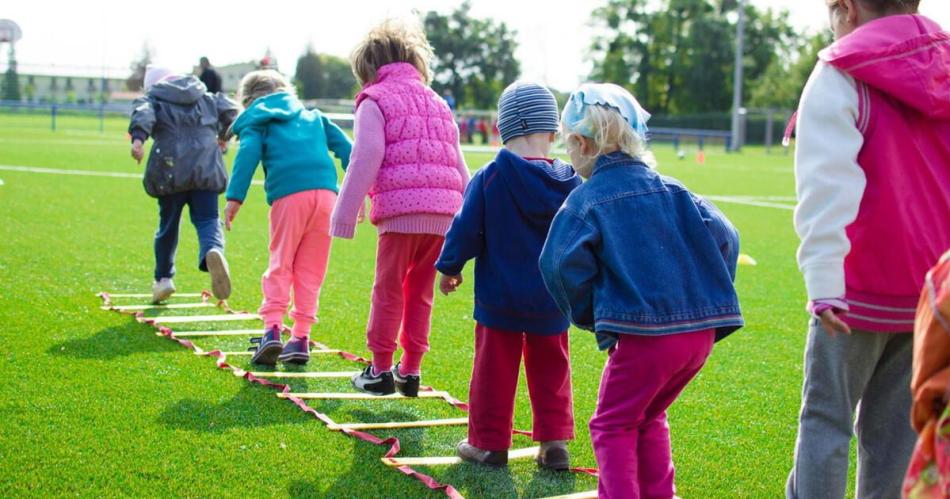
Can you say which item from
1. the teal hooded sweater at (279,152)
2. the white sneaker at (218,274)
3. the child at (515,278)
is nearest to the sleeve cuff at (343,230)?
the teal hooded sweater at (279,152)

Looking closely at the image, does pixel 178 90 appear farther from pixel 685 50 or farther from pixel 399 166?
pixel 685 50

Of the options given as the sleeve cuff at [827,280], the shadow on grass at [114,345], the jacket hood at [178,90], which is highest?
the jacket hood at [178,90]

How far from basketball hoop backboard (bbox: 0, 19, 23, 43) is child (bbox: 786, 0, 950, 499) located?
18.7m

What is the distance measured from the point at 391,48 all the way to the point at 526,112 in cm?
125

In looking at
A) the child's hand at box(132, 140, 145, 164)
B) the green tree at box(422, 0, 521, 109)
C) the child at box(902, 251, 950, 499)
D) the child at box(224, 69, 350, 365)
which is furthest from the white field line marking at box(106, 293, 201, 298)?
the green tree at box(422, 0, 521, 109)

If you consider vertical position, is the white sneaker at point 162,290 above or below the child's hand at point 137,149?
below

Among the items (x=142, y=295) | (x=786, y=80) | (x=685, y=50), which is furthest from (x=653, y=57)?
(x=142, y=295)

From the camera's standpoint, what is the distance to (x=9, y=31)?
63.3 ft

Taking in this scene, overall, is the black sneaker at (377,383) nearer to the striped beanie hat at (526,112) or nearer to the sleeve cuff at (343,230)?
the sleeve cuff at (343,230)

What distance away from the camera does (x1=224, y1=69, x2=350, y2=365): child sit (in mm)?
5746

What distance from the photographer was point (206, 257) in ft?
21.5

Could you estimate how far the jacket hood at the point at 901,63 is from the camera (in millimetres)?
2854

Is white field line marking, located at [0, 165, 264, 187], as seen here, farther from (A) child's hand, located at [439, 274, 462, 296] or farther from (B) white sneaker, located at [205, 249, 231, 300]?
(A) child's hand, located at [439, 274, 462, 296]

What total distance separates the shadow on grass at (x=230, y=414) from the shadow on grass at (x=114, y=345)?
1.04m
